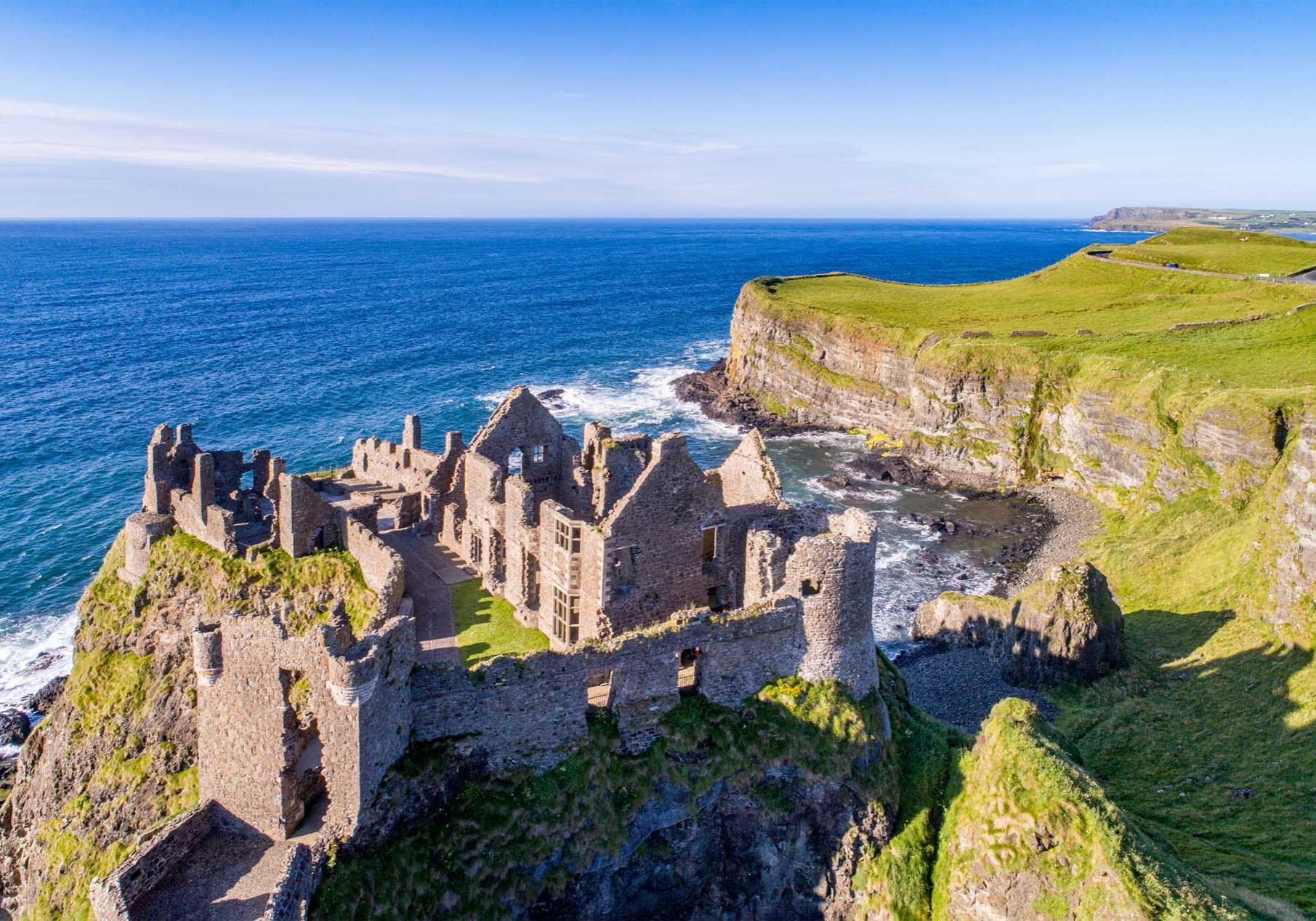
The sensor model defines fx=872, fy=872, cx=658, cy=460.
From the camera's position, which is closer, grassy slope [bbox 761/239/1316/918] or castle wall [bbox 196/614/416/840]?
castle wall [bbox 196/614/416/840]

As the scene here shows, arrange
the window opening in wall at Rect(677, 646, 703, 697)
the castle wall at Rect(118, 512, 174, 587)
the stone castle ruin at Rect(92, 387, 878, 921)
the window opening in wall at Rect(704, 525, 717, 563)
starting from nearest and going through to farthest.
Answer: the stone castle ruin at Rect(92, 387, 878, 921), the window opening in wall at Rect(677, 646, 703, 697), the window opening in wall at Rect(704, 525, 717, 563), the castle wall at Rect(118, 512, 174, 587)

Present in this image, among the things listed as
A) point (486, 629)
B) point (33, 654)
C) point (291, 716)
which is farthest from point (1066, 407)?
point (33, 654)

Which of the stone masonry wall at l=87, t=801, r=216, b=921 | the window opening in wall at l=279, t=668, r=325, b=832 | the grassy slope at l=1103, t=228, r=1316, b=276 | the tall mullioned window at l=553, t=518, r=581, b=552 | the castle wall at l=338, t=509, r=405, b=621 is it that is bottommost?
the stone masonry wall at l=87, t=801, r=216, b=921

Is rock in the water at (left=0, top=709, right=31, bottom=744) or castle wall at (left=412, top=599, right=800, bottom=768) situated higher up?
castle wall at (left=412, top=599, right=800, bottom=768)

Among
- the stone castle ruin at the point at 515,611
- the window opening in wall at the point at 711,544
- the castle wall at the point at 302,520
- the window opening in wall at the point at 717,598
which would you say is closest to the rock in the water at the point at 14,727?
the stone castle ruin at the point at 515,611

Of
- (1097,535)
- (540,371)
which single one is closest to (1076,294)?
(1097,535)

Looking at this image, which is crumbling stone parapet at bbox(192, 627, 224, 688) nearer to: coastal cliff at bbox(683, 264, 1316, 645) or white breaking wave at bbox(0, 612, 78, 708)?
white breaking wave at bbox(0, 612, 78, 708)

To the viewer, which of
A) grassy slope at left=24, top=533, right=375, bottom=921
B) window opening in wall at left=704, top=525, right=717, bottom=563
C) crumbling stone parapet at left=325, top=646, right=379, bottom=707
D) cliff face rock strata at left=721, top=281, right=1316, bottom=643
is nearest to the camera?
crumbling stone parapet at left=325, top=646, right=379, bottom=707

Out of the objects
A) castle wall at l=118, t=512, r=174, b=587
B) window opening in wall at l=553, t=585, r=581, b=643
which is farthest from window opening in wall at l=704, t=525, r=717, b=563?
castle wall at l=118, t=512, r=174, b=587
